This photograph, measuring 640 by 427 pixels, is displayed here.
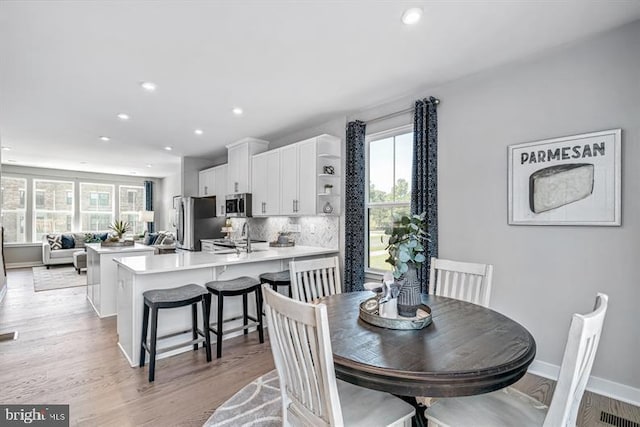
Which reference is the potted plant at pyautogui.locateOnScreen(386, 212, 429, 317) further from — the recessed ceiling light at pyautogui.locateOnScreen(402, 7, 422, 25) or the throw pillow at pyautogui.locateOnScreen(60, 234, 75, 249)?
the throw pillow at pyautogui.locateOnScreen(60, 234, 75, 249)

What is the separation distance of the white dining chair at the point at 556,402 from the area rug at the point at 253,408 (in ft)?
3.82

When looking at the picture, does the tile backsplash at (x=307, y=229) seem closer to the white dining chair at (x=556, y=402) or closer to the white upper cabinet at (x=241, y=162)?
the white upper cabinet at (x=241, y=162)

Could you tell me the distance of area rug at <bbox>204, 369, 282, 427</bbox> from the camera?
210 centimetres

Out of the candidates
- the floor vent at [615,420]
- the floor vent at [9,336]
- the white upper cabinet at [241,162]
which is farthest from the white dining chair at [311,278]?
the floor vent at [9,336]

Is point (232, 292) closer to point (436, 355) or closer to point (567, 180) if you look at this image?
point (436, 355)

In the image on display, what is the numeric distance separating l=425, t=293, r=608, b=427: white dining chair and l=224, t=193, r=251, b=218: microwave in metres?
4.41

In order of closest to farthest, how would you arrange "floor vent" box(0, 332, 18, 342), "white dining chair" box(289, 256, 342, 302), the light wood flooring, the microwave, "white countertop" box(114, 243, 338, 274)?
the light wood flooring < "white dining chair" box(289, 256, 342, 302) < "white countertop" box(114, 243, 338, 274) < "floor vent" box(0, 332, 18, 342) < the microwave

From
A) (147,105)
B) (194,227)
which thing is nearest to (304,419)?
(147,105)

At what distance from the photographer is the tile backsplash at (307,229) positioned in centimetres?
446

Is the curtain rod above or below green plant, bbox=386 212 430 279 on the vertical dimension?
above

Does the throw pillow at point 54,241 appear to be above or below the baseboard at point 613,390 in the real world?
above

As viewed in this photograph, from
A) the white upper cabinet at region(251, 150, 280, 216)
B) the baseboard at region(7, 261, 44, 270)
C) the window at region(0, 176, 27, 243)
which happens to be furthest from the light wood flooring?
the window at region(0, 176, 27, 243)

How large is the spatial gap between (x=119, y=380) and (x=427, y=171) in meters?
3.40

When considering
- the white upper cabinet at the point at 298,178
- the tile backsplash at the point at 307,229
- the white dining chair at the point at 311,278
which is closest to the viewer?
the white dining chair at the point at 311,278
